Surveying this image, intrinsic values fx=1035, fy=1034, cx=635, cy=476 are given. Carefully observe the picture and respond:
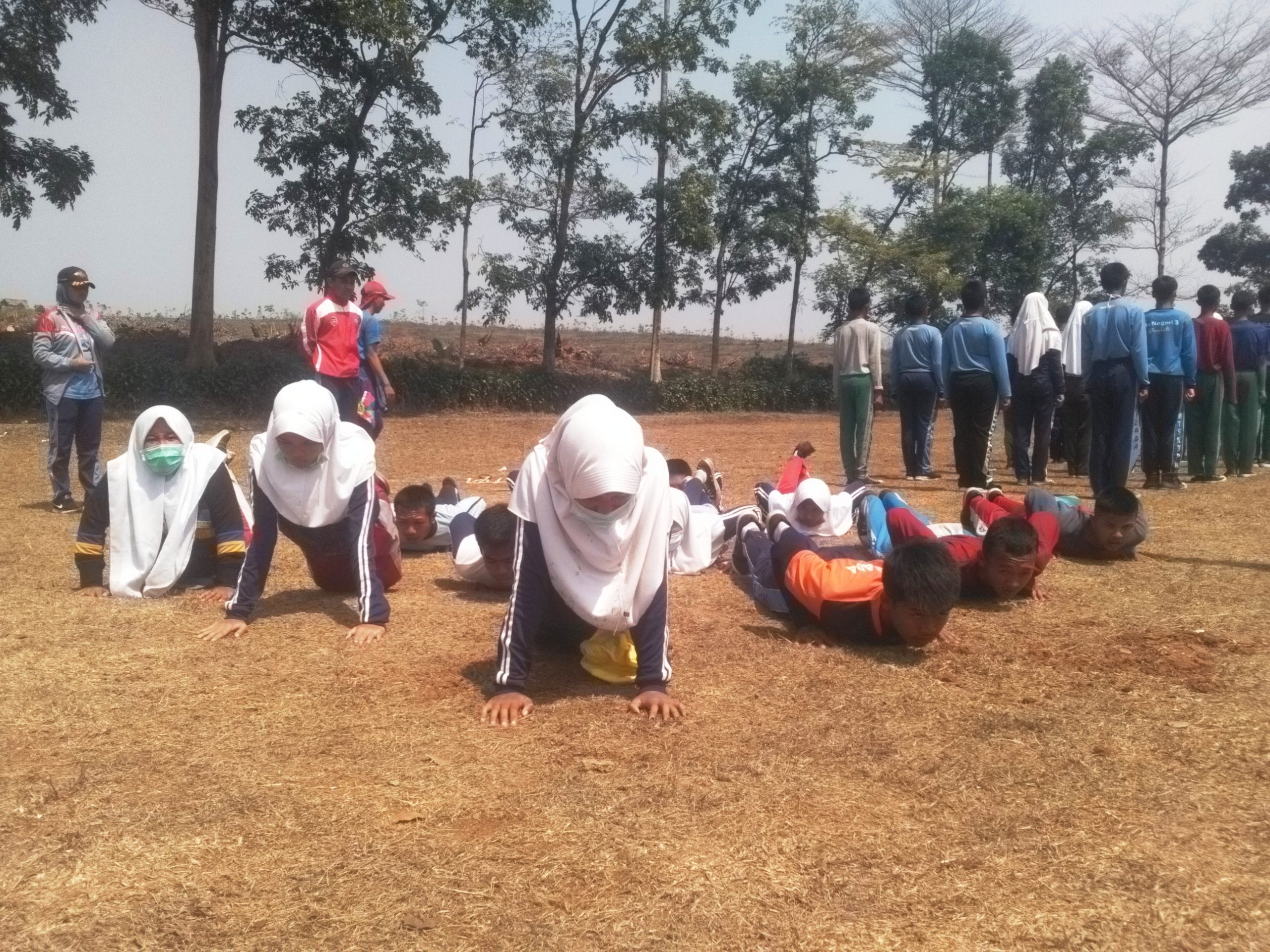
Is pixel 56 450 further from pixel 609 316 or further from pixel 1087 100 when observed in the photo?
pixel 1087 100

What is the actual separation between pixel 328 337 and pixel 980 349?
18.0ft

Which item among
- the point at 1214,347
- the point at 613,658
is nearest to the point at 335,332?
the point at 613,658

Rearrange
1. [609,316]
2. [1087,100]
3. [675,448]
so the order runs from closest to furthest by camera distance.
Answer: [675,448] < [609,316] < [1087,100]

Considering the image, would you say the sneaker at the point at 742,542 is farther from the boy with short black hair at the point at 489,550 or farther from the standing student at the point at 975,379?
the standing student at the point at 975,379

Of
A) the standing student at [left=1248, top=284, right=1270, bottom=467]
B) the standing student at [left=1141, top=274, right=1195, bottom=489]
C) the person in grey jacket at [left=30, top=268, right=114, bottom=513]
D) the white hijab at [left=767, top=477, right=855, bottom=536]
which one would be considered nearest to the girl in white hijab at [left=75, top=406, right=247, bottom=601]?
the person in grey jacket at [left=30, top=268, right=114, bottom=513]

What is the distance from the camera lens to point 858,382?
9492mm

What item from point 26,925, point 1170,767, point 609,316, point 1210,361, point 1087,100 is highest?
point 1087,100

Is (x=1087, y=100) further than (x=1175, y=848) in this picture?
Yes

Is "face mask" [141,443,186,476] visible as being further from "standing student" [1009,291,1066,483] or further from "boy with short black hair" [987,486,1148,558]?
"standing student" [1009,291,1066,483]

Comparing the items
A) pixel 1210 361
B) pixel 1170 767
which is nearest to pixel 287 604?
pixel 1170 767

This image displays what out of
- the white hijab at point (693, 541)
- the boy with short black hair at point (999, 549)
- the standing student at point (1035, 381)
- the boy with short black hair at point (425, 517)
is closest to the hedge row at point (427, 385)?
the boy with short black hair at point (425, 517)

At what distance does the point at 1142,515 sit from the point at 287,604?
5101 millimetres

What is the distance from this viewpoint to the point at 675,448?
1523 centimetres

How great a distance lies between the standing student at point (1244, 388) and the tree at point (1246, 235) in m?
22.7
